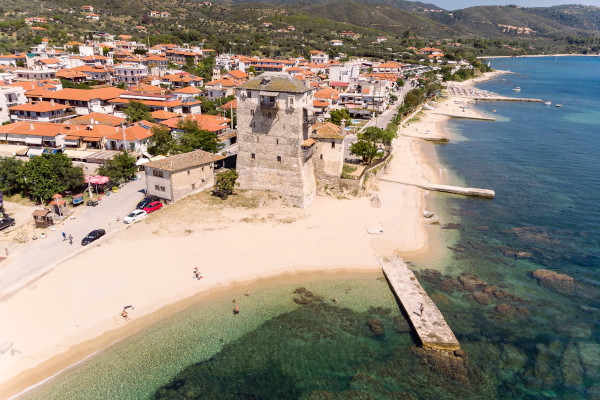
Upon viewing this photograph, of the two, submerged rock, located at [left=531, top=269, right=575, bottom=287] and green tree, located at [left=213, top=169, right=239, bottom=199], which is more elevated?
green tree, located at [left=213, top=169, right=239, bottom=199]

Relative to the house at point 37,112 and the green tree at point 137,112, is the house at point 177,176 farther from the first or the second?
the house at point 37,112

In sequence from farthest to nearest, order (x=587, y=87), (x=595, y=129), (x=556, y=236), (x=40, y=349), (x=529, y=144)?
(x=587, y=87) < (x=595, y=129) < (x=529, y=144) < (x=556, y=236) < (x=40, y=349)

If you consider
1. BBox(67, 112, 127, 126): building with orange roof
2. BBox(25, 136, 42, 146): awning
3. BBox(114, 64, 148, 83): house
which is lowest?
BBox(25, 136, 42, 146): awning

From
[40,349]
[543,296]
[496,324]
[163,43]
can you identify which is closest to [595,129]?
[543,296]

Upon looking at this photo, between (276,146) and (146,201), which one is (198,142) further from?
(276,146)

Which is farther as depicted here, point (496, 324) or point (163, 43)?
point (163, 43)

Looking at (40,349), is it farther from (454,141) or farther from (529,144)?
(529,144)

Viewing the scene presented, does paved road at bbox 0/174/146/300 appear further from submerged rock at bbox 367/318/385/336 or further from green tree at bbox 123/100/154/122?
green tree at bbox 123/100/154/122

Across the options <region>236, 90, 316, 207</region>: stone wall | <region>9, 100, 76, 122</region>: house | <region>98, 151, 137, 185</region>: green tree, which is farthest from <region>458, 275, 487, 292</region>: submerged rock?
<region>9, 100, 76, 122</region>: house
